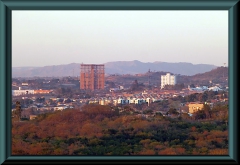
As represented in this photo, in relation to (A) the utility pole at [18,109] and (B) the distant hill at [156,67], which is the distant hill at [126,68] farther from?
(A) the utility pole at [18,109]

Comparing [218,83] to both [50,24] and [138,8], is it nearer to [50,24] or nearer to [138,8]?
[138,8]

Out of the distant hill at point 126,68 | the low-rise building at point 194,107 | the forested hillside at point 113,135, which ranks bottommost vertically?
the forested hillside at point 113,135

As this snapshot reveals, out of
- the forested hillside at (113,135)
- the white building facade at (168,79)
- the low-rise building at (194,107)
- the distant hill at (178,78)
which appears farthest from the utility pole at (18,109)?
the low-rise building at (194,107)

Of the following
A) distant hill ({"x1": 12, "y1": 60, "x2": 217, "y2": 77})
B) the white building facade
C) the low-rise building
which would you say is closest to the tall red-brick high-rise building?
distant hill ({"x1": 12, "y1": 60, "x2": 217, "y2": 77})

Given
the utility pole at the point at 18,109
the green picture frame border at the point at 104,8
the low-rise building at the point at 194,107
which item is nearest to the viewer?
the green picture frame border at the point at 104,8

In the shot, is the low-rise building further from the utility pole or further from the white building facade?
the utility pole
